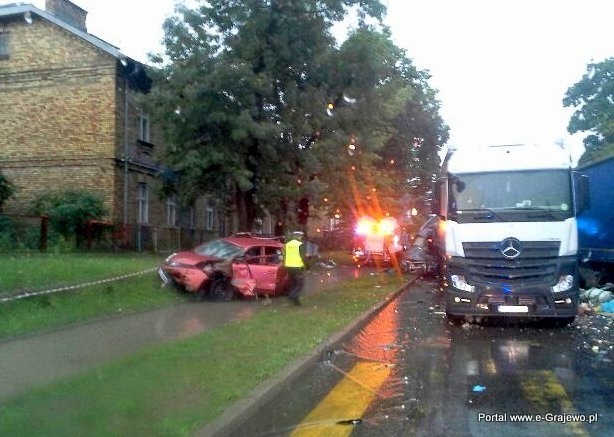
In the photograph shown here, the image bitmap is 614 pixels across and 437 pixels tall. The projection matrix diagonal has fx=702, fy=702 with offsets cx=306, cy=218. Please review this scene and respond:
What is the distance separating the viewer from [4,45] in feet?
86.4

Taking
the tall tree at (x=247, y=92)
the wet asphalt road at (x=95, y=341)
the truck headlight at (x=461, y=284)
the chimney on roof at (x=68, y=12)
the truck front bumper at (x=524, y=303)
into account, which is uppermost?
the chimney on roof at (x=68, y=12)

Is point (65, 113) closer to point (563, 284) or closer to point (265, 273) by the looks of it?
point (265, 273)

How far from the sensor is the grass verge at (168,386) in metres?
5.78

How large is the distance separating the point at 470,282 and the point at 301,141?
34.2 ft

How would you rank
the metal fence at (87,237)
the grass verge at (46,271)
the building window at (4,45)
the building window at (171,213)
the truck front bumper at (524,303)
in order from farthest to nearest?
the building window at (171,213), the building window at (4,45), the metal fence at (87,237), the grass verge at (46,271), the truck front bumper at (524,303)

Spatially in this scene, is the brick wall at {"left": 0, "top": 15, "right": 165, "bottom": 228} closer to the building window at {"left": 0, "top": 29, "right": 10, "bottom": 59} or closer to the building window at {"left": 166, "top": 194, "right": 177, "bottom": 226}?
the building window at {"left": 0, "top": 29, "right": 10, "bottom": 59}

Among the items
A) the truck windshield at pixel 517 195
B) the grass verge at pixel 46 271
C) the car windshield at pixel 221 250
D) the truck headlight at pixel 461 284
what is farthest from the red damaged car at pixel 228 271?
the truck windshield at pixel 517 195

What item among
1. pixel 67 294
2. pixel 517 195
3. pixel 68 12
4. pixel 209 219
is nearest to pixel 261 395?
pixel 67 294

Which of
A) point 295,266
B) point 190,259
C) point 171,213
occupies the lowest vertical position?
point 295,266

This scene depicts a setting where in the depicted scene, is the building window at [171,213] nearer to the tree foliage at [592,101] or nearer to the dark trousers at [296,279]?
the dark trousers at [296,279]

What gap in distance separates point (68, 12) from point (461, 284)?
21.8 metres

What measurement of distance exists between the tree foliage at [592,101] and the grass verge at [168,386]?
1428 inches

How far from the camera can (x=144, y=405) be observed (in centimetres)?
642

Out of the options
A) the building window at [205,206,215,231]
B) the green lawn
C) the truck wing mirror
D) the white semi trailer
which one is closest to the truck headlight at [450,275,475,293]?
the white semi trailer
